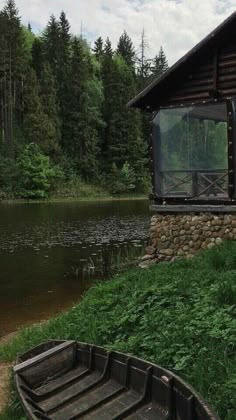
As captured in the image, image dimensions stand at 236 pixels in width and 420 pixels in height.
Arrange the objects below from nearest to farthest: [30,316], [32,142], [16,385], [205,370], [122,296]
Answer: [205,370] → [16,385] → [122,296] → [30,316] → [32,142]

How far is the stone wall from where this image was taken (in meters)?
13.7

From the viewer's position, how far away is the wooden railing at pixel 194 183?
562 inches

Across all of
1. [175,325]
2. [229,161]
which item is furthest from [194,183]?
[175,325]

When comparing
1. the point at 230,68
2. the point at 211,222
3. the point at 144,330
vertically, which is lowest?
the point at 144,330

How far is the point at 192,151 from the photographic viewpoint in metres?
15.0

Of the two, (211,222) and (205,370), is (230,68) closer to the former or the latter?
(211,222)

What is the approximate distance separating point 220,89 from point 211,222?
3.77 meters

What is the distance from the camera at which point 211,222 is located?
1402cm

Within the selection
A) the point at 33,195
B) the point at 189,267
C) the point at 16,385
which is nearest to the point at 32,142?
the point at 33,195

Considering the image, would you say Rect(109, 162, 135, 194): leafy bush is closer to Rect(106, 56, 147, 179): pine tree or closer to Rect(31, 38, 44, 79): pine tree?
Rect(106, 56, 147, 179): pine tree

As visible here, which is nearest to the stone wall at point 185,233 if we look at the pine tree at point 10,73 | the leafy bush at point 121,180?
the pine tree at point 10,73

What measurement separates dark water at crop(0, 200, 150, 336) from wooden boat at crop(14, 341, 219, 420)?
490cm

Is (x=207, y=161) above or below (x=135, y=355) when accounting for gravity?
above

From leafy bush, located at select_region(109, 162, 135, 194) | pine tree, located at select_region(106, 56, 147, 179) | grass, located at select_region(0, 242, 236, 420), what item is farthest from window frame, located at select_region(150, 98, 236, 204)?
pine tree, located at select_region(106, 56, 147, 179)
